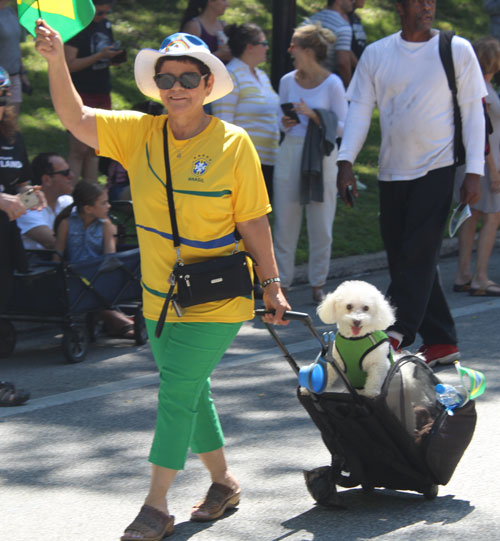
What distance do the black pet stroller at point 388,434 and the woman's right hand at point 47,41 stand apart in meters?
1.29

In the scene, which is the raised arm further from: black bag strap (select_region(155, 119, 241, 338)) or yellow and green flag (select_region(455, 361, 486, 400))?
yellow and green flag (select_region(455, 361, 486, 400))

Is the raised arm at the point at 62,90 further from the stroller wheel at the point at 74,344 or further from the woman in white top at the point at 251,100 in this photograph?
the woman in white top at the point at 251,100

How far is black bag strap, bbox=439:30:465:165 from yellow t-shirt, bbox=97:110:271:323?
250 cm

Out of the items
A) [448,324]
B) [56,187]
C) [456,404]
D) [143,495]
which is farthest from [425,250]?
[56,187]

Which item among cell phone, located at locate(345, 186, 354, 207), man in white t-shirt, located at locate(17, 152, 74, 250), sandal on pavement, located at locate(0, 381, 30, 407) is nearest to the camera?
sandal on pavement, located at locate(0, 381, 30, 407)

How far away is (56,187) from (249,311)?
179 inches

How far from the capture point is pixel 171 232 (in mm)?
4141

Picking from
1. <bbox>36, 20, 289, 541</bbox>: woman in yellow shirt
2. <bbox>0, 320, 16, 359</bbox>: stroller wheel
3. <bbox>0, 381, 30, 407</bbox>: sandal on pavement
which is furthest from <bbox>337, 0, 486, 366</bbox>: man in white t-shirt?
<bbox>0, 320, 16, 359</bbox>: stroller wheel

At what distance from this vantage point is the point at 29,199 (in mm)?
6809

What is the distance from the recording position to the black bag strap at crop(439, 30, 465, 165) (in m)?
6.34

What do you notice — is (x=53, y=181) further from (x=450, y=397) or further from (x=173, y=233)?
(x=450, y=397)

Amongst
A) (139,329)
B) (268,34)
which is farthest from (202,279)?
(268,34)

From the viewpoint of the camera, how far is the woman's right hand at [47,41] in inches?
159

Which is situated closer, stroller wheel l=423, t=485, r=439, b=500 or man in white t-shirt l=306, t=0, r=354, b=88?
stroller wheel l=423, t=485, r=439, b=500
